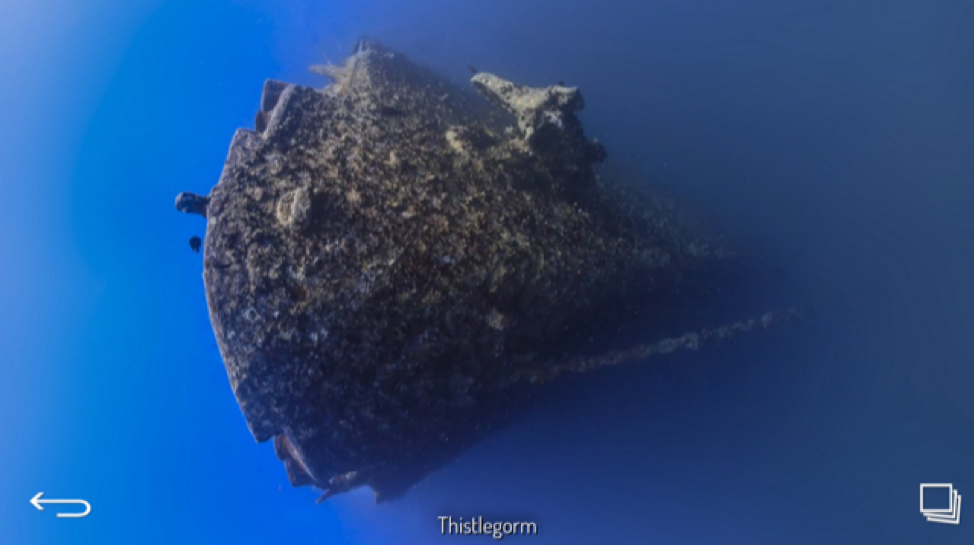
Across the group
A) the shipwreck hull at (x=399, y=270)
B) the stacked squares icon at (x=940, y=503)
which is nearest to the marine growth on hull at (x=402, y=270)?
the shipwreck hull at (x=399, y=270)

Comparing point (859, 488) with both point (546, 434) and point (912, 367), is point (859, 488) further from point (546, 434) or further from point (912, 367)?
point (546, 434)

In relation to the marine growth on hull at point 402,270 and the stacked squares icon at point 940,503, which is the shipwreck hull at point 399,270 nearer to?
the marine growth on hull at point 402,270

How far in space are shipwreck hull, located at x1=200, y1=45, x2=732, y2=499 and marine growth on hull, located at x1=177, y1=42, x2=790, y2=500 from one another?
0.06 ft

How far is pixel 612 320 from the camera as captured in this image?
5.77m

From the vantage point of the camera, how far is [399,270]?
4.16 meters

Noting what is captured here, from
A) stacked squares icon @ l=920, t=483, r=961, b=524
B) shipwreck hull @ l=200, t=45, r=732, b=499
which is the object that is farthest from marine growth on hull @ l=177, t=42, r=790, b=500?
stacked squares icon @ l=920, t=483, r=961, b=524

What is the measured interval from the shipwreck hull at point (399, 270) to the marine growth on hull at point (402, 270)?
18mm

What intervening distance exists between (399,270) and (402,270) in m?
0.03

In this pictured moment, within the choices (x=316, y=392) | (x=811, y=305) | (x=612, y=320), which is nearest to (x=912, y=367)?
(x=811, y=305)

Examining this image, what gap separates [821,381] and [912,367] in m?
2.46

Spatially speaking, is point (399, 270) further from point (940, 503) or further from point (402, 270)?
point (940, 503)

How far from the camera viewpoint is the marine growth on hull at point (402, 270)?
4184 mm

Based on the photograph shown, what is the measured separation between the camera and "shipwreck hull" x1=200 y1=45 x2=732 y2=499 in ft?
13.7

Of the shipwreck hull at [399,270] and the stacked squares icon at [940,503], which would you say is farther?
the stacked squares icon at [940,503]
